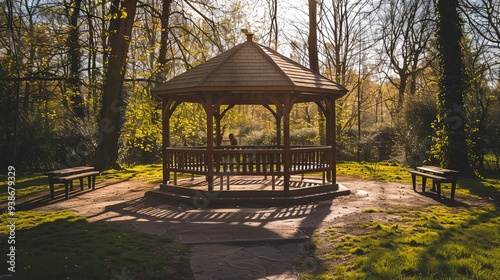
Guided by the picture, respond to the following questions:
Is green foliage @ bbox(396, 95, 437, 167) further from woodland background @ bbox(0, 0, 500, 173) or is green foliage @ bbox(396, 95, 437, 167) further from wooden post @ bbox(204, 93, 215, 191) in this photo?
wooden post @ bbox(204, 93, 215, 191)

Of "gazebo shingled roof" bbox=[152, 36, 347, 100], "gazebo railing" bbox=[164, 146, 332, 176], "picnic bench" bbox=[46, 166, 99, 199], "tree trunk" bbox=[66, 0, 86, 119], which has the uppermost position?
"tree trunk" bbox=[66, 0, 86, 119]

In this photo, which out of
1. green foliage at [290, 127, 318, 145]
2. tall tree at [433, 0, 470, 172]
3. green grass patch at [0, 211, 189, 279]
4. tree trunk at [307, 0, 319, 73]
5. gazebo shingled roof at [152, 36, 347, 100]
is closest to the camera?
green grass patch at [0, 211, 189, 279]

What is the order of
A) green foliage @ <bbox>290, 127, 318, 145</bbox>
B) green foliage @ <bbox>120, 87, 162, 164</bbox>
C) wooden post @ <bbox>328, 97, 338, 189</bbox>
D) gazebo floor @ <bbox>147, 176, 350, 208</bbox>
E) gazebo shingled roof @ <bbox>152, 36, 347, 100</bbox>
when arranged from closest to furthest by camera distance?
gazebo floor @ <bbox>147, 176, 350, 208</bbox> → gazebo shingled roof @ <bbox>152, 36, 347, 100</bbox> → wooden post @ <bbox>328, 97, 338, 189</bbox> → green foliage @ <bbox>120, 87, 162, 164</bbox> → green foliage @ <bbox>290, 127, 318, 145</bbox>

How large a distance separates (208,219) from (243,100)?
6872 millimetres

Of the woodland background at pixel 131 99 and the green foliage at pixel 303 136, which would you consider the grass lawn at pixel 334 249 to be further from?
the green foliage at pixel 303 136

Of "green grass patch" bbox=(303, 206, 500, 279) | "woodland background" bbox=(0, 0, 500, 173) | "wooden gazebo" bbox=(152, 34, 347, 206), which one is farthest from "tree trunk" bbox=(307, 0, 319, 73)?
"green grass patch" bbox=(303, 206, 500, 279)

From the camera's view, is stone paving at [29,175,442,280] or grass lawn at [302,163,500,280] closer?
grass lawn at [302,163,500,280]

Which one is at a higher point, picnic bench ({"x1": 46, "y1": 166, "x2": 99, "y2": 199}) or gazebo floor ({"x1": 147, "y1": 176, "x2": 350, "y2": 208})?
picnic bench ({"x1": 46, "y1": 166, "x2": 99, "y2": 199})

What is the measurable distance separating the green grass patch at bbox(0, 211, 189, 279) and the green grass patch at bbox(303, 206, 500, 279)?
2179 mm

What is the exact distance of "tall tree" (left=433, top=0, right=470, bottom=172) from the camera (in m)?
15.3

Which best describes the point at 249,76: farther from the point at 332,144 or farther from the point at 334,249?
the point at 334,249

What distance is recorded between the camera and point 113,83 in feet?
56.3

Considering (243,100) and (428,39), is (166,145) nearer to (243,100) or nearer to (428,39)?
(243,100)

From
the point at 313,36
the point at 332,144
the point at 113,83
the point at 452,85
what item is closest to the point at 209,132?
the point at 332,144
